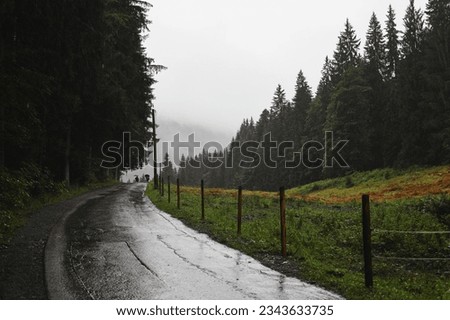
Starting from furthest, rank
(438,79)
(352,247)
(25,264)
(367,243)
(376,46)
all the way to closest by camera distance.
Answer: (376,46)
(438,79)
(352,247)
(25,264)
(367,243)

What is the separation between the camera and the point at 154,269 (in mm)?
6789

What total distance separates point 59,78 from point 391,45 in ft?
181

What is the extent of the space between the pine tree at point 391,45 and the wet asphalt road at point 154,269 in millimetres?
55707

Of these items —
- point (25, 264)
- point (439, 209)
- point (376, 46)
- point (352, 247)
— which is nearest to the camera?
point (25, 264)

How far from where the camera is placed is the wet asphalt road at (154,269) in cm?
554

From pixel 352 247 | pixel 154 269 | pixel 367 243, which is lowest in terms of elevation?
pixel 352 247

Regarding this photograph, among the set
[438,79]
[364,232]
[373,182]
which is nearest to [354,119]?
[438,79]

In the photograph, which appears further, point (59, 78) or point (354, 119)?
point (354, 119)

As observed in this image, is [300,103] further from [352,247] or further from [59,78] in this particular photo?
[352,247]

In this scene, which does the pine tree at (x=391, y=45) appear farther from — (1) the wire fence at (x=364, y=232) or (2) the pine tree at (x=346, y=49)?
(1) the wire fence at (x=364, y=232)

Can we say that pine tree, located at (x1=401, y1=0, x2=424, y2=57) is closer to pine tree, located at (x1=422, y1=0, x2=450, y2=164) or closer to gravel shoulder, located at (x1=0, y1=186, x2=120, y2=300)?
pine tree, located at (x1=422, y1=0, x2=450, y2=164)

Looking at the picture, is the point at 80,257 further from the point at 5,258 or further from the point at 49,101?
the point at 49,101

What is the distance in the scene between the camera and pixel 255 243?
938cm

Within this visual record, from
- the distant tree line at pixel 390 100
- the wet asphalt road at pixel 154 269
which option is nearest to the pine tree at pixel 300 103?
the distant tree line at pixel 390 100
